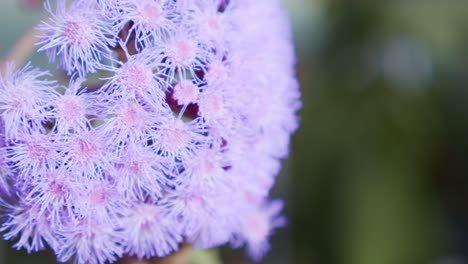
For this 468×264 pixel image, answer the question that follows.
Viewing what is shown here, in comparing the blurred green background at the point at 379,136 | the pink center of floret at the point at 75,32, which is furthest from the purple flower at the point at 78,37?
the blurred green background at the point at 379,136

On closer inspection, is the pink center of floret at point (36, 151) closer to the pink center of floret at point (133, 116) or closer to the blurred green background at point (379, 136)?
the pink center of floret at point (133, 116)

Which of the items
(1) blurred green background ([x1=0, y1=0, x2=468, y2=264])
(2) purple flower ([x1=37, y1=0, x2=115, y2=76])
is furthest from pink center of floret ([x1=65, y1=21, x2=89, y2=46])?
(1) blurred green background ([x1=0, y1=0, x2=468, y2=264])

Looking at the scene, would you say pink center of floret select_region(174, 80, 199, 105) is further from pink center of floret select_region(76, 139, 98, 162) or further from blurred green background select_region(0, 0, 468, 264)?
blurred green background select_region(0, 0, 468, 264)

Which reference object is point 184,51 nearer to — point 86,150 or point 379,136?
point 86,150

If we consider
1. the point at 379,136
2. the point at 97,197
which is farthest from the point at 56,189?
the point at 379,136

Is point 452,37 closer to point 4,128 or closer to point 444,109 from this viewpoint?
point 444,109
